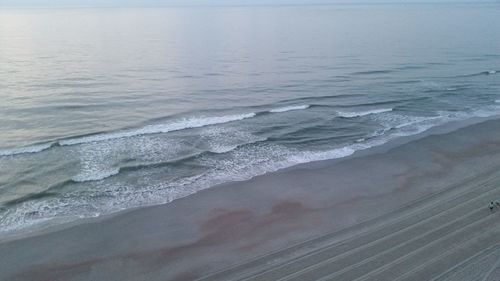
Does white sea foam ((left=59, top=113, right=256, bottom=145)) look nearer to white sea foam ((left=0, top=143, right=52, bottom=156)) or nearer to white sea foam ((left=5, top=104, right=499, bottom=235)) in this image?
white sea foam ((left=0, top=143, right=52, bottom=156))

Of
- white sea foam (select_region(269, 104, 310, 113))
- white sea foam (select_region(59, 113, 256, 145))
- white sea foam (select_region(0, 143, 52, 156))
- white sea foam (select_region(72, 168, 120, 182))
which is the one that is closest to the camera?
white sea foam (select_region(72, 168, 120, 182))

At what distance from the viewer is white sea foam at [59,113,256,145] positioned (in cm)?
2217

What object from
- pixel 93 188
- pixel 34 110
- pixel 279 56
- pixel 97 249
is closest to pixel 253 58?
pixel 279 56

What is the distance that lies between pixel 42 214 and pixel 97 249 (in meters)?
3.50

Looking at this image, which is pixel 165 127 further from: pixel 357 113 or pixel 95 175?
pixel 357 113

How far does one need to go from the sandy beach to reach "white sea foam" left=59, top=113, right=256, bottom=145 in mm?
8366

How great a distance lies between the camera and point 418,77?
38219mm

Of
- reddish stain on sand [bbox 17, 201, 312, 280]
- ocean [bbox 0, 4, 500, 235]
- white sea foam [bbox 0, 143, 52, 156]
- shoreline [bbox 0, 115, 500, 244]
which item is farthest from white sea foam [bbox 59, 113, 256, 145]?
reddish stain on sand [bbox 17, 201, 312, 280]

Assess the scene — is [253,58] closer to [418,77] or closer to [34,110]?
[418,77]

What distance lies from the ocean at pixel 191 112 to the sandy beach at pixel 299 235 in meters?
1.56

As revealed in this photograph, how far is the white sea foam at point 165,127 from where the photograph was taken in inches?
873

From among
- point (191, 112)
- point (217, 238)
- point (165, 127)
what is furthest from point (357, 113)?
point (217, 238)

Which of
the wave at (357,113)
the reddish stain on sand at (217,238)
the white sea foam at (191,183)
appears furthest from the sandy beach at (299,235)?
the wave at (357,113)

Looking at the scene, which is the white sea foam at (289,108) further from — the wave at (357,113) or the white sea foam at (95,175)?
the white sea foam at (95,175)
